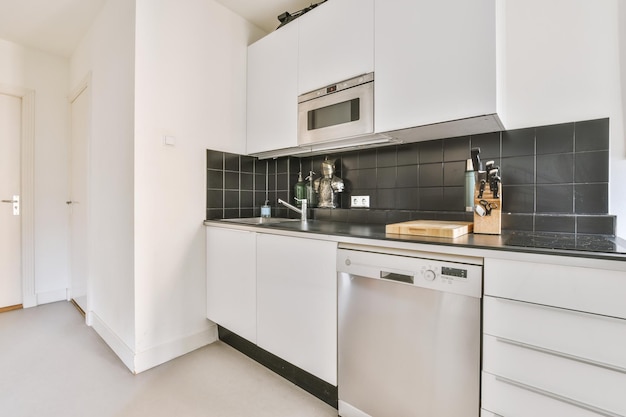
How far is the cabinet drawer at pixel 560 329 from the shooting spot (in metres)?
0.75

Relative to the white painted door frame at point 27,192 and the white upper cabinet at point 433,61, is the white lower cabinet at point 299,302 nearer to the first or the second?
the white upper cabinet at point 433,61

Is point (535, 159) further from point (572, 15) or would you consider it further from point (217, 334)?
point (217, 334)

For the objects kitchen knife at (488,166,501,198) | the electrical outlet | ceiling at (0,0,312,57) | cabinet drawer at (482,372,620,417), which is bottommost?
cabinet drawer at (482,372,620,417)

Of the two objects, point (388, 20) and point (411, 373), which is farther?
point (388, 20)

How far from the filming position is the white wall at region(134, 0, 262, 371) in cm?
178

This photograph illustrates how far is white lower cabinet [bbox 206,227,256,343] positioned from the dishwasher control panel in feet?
2.33

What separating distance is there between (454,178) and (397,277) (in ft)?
2.66

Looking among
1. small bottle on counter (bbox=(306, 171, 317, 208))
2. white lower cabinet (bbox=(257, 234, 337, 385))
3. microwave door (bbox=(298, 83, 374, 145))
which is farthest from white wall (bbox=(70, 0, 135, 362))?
small bottle on counter (bbox=(306, 171, 317, 208))

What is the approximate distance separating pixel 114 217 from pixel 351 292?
176 centimetres

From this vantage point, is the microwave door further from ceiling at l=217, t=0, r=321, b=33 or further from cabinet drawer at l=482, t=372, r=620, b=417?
cabinet drawer at l=482, t=372, r=620, b=417

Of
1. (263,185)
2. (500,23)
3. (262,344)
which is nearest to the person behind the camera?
(500,23)

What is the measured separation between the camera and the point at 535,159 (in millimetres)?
1383

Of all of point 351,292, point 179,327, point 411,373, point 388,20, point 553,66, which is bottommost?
point 179,327

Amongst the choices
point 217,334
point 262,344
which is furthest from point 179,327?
point 262,344
